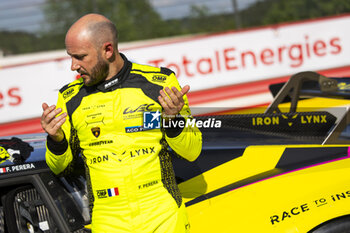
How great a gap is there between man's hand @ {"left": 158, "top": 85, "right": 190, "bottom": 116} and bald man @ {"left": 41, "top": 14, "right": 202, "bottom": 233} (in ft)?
0.10

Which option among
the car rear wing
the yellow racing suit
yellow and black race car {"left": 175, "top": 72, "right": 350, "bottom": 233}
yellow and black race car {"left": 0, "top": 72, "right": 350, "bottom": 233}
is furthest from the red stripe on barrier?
the yellow racing suit

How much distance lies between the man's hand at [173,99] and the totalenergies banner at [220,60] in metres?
6.15

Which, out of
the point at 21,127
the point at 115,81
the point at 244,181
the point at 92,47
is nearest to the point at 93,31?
the point at 92,47

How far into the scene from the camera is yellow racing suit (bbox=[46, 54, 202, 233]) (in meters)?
2.01

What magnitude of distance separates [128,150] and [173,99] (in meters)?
0.34

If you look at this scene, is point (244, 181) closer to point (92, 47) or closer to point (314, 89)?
point (92, 47)

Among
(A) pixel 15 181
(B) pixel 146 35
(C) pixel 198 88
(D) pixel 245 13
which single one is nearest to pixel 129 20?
(B) pixel 146 35

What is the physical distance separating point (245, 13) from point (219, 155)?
468 inches

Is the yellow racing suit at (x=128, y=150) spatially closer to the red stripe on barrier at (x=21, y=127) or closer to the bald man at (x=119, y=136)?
the bald man at (x=119, y=136)

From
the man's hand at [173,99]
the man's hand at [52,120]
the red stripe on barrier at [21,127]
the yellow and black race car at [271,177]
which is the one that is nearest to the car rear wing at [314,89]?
the yellow and black race car at [271,177]

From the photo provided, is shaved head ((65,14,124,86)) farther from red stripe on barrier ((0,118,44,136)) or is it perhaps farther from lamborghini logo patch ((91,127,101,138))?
red stripe on barrier ((0,118,44,136))

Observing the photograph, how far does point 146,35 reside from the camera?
15.6 m

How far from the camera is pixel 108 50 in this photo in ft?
6.75

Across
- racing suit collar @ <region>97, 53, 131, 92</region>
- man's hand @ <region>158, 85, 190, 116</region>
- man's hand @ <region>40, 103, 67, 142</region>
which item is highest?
racing suit collar @ <region>97, 53, 131, 92</region>
